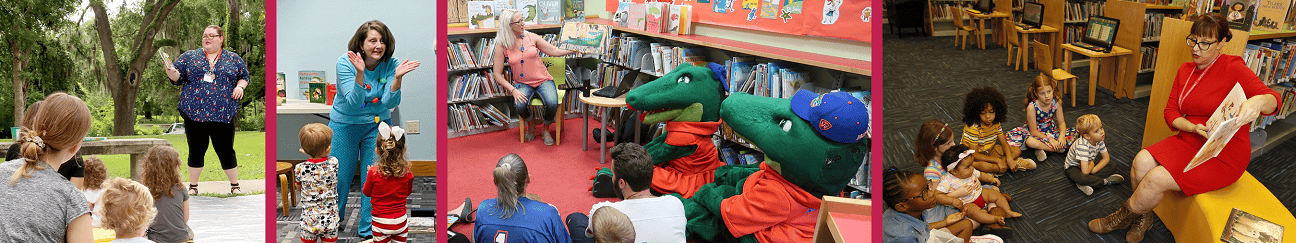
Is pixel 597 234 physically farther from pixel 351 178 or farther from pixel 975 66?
pixel 975 66

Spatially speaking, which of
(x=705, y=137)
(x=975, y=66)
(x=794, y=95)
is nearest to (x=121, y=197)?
(x=705, y=137)

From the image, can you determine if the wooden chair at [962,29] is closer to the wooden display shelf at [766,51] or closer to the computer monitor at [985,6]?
the computer monitor at [985,6]

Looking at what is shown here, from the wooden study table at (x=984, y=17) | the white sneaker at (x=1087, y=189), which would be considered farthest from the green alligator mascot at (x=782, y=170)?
the white sneaker at (x=1087, y=189)

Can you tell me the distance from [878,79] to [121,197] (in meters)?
3.38

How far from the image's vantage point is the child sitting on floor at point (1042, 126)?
12.6ft

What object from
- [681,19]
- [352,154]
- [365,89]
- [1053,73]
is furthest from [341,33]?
[1053,73]

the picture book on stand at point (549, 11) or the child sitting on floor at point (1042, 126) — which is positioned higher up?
the picture book on stand at point (549, 11)

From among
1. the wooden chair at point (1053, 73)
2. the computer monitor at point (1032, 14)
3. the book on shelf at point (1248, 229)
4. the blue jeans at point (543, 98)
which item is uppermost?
the computer monitor at point (1032, 14)

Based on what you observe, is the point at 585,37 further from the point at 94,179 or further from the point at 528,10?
the point at 94,179

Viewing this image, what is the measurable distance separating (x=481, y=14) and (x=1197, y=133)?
118 inches

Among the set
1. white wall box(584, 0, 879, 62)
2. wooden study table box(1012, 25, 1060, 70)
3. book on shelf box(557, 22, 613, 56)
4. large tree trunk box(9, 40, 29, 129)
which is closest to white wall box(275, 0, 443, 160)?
book on shelf box(557, 22, 613, 56)

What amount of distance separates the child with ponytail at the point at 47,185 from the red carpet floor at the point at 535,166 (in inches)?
59.1

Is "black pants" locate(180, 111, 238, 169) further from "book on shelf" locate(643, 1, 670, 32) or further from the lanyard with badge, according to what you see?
"book on shelf" locate(643, 1, 670, 32)

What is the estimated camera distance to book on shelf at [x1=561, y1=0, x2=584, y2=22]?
9.98ft
